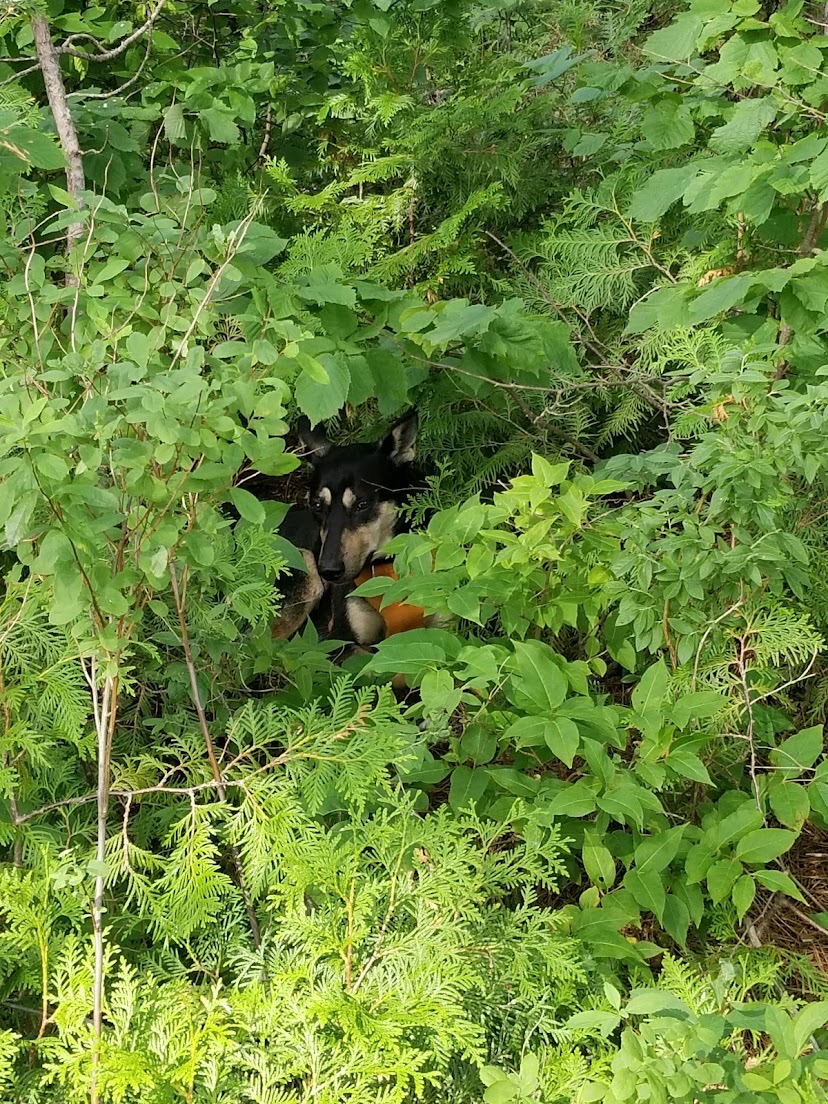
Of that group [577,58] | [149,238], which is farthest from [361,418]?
[149,238]

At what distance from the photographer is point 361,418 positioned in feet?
13.3

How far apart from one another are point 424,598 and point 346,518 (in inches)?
45.9

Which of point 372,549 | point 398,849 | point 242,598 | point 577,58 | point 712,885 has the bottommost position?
point 372,549

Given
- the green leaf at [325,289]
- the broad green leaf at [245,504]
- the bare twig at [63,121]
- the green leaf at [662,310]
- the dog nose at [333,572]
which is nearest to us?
the broad green leaf at [245,504]

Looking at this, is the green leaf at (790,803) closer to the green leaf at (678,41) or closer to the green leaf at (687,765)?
the green leaf at (687,765)

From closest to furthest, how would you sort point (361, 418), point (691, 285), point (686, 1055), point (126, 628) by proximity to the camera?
point (686, 1055)
point (126, 628)
point (691, 285)
point (361, 418)

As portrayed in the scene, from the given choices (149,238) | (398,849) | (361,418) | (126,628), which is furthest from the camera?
(361,418)

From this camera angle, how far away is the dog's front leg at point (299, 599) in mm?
3480

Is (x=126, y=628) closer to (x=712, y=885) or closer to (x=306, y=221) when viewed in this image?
(x=712, y=885)

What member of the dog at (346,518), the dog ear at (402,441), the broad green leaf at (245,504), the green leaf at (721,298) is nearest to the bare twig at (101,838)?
the broad green leaf at (245,504)

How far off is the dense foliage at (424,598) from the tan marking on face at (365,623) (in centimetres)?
26

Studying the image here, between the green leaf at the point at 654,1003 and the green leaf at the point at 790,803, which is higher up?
the green leaf at the point at 654,1003

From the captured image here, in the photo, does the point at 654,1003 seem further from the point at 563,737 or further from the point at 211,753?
the point at 211,753

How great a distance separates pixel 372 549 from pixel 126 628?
189 centimetres
